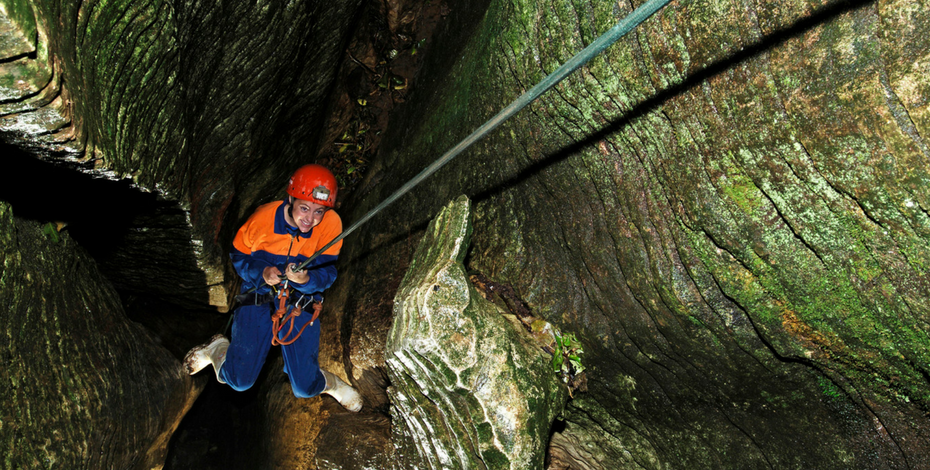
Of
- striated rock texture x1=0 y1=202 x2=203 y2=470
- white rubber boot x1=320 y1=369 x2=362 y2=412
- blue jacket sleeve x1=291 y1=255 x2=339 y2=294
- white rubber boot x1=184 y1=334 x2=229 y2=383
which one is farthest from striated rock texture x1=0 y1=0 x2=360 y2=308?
white rubber boot x1=320 y1=369 x2=362 y2=412

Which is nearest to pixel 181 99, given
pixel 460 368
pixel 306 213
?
pixel 306 213

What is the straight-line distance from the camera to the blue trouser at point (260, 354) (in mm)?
4504

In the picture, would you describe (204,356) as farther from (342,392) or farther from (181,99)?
(181,99)

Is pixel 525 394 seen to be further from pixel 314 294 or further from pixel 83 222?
pixel 83 222

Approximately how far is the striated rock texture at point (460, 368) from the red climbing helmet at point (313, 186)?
157cm

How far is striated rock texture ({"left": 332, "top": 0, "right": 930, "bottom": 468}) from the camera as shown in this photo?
1672 millimetres

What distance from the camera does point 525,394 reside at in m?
2.79

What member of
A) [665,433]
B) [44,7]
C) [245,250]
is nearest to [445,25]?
[245,250]

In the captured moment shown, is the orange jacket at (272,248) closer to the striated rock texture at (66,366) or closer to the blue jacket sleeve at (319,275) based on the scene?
the blue jacket sleeve at (319,275)

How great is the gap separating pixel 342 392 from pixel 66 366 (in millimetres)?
2267

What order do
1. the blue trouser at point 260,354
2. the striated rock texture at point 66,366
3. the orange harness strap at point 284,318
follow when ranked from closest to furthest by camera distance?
the striated rock texture at point 66,366 → the orange harness strap at point 284,318 → the blue trouser at point 260,354

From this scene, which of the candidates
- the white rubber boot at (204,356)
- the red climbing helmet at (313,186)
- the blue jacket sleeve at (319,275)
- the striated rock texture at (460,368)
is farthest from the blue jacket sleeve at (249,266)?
A: the striated rock texture at (460,368)

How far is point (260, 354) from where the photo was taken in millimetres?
4547

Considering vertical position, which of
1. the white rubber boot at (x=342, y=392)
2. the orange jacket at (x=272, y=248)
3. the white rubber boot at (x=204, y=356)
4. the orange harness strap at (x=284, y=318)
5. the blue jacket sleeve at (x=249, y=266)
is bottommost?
the white rubber boot at (x=204, y=356)
